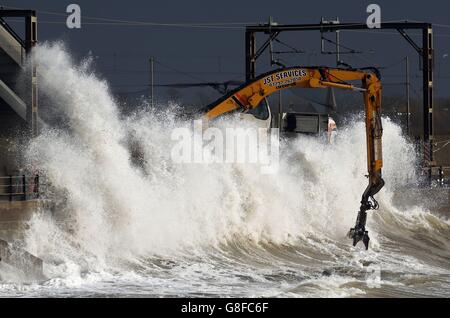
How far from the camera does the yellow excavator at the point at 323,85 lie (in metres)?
25.6

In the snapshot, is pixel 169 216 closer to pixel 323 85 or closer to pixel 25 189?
pixel 25 189

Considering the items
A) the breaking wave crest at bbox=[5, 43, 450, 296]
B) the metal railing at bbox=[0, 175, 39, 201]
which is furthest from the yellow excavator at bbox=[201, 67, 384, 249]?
the metal railing at bbox=[0, 175, 39, 201]

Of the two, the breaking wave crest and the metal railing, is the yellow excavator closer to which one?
the breaking wave crest

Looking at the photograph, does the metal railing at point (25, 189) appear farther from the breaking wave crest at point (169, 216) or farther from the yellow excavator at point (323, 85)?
the yellow excavator at point (323, 85)

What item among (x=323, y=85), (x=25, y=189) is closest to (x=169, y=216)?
(x=25, y=189)

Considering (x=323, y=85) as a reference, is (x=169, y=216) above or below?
below

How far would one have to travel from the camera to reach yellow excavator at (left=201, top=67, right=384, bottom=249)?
1008 inches

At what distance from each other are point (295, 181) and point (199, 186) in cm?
515

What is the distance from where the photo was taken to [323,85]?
27.1m

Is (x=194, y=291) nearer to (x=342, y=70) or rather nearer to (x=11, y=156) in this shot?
(x=342, y=70)

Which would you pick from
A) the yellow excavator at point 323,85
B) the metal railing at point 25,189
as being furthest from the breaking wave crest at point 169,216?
the yellow excavator at point 323,85

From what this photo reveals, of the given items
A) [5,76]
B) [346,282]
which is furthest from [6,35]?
[346,282]
